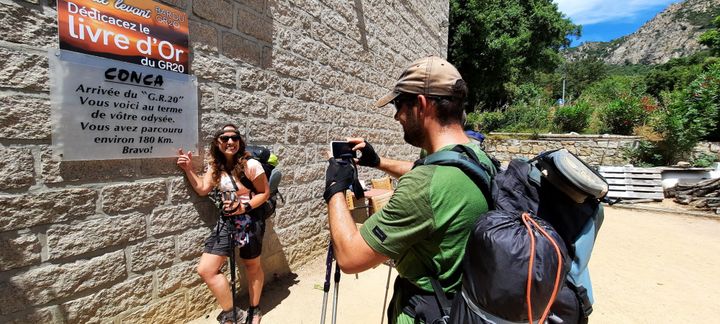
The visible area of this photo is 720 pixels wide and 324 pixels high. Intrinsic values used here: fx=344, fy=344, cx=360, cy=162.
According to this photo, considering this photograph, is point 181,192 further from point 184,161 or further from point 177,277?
point 177,277

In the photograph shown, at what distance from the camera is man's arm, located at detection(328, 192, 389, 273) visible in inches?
50.7

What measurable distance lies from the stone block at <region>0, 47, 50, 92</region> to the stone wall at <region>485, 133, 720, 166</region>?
11770 mm

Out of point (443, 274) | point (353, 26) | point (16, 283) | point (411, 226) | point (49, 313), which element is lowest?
point (49, 313)

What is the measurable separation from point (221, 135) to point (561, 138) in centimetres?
1230

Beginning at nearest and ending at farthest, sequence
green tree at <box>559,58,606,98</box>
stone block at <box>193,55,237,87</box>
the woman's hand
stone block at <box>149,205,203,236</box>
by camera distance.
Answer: stone block at <box>149,205,203,236</box> → the woman's hand → stone block at <box>193,55,237,87</box> → green tree at <box>559,58,606,98</box>

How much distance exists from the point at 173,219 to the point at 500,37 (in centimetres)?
1739

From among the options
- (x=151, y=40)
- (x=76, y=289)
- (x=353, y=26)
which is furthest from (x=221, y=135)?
(x=353, y=26)

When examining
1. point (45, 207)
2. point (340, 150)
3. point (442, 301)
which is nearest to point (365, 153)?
point (340, 150)

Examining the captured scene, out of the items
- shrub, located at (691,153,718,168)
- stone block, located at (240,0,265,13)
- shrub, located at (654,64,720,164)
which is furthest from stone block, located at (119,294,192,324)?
shrub, located at (691,153,718,168)

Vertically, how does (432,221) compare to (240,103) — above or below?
below

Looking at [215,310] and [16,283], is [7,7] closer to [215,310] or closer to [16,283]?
[16,283]

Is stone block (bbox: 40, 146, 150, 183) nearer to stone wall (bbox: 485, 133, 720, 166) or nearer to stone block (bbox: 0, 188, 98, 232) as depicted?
stone block (bbox: 0, 188, 98, 232)

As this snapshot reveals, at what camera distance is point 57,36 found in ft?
6.59

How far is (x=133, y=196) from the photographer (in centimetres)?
242
